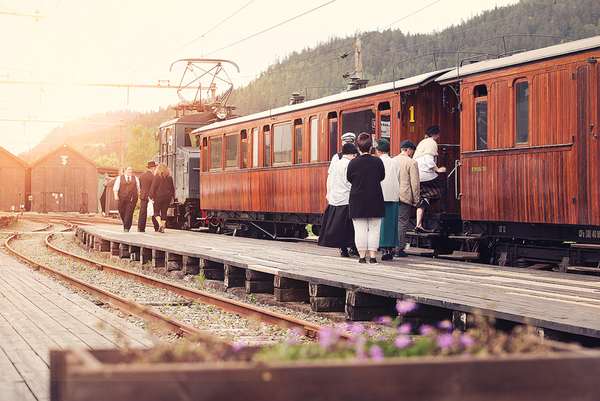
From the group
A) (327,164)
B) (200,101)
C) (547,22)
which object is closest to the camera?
(327,164)

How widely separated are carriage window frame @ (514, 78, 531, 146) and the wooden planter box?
7528 millimetres

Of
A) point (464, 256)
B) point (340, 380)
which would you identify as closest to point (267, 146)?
point (464, 256)

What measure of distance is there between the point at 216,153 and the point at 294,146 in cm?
480

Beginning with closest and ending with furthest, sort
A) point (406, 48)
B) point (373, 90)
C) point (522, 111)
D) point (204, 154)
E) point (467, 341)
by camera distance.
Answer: point (467, 341)
point (522, 111)
point (373, 90)
point (204, 154)
point (406, 48)

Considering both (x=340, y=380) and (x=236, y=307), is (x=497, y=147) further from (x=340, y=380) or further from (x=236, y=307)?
(x=340, y=380)

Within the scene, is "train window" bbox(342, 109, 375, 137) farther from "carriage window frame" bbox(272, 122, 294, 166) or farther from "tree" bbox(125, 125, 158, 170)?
"tree" bbox(125, 125, 158, 170)

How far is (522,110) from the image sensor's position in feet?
29.8

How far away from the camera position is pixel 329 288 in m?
7.46

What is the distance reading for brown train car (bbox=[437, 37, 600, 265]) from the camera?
Answer: 26.9 feet

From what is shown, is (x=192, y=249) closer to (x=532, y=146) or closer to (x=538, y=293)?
(x=532, y=146)

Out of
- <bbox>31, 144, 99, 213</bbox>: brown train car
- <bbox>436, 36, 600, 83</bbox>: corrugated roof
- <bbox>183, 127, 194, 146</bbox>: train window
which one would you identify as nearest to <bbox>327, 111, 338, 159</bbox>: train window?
<bbox>436, 36, 600, 83</bbox>: corrugated roof

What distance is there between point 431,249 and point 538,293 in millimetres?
4731

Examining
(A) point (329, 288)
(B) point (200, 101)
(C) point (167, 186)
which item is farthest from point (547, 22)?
(A) point (329, 288)

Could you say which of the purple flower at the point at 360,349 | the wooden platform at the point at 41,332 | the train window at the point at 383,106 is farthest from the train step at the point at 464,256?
the purple flower at the point at 360,349
